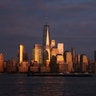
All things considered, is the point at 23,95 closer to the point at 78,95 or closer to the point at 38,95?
the point at 38,95

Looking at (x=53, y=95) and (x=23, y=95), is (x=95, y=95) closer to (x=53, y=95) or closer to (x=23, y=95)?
(x=53, y=95)

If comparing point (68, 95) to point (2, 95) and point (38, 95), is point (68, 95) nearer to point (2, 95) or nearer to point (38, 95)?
point (38, 95)

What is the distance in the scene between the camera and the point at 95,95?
91.9 meters

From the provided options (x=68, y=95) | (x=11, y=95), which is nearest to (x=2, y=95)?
(x=11, y=95)

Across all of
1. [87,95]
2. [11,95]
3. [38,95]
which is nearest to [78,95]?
[87,95]

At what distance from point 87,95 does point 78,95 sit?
6.58 ft

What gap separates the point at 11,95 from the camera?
298 ft

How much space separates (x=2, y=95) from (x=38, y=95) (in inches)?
315

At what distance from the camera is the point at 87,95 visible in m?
91.0

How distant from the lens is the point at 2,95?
90.0m

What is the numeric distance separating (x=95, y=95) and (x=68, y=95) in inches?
239

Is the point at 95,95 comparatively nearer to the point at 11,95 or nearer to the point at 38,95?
the point at 38,95

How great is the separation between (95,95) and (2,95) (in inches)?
817

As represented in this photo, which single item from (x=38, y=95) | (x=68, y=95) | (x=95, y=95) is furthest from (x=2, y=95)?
(x=95, y=95)
